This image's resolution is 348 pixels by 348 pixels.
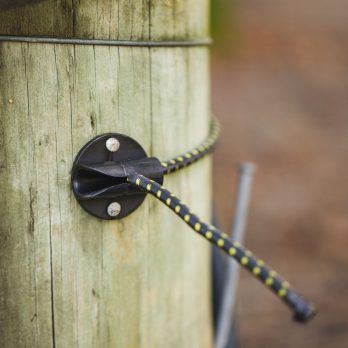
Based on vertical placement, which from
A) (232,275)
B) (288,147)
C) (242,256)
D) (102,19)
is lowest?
(288,147)

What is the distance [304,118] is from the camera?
595 centimetres

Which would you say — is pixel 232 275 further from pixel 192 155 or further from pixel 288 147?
pixel 288 147

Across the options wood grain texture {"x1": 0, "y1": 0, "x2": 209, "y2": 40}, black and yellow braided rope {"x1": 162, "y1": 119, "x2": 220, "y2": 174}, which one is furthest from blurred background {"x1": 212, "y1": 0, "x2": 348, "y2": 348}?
wood grain texture {"x1": 0, "y1": 0, "x2": 209, "y2": 40}

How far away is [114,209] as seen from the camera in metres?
0.99

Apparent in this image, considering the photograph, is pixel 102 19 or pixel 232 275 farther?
pixel 232 275

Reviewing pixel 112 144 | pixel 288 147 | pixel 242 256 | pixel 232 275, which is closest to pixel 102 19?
pixel 112 144

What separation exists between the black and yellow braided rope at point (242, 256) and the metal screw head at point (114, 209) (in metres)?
0.08

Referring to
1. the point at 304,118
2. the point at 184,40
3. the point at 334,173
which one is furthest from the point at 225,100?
the point at 184,40

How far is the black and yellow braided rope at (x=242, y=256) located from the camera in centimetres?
78

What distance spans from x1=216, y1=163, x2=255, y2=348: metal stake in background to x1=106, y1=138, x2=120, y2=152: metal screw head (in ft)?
2.15

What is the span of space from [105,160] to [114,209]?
0.10 meters

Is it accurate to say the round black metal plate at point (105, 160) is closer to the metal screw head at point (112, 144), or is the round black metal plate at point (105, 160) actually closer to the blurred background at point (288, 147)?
the metal screw head at point (112, 144)

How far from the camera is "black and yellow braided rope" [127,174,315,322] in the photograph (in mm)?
782

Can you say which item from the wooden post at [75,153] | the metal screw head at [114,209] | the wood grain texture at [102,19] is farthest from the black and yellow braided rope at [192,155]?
the wood grain texture at [102,19]
